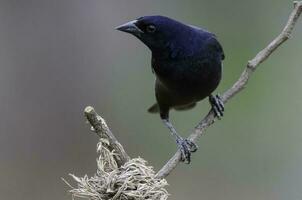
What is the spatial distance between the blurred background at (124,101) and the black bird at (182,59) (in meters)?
2.24

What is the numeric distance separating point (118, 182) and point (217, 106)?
6.64 feet

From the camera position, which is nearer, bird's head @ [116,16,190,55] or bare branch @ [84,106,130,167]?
bare branch @ [84,106,130,167]

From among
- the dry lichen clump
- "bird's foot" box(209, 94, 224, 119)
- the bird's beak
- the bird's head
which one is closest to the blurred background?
"bird's foot" box(209, 94, 224, 119)

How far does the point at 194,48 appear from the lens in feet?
13.7

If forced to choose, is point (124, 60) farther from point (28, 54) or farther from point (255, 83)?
point (255, 83)

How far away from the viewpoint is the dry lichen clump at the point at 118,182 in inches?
87.3

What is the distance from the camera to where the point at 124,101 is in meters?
6.70

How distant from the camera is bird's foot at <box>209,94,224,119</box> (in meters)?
3.96

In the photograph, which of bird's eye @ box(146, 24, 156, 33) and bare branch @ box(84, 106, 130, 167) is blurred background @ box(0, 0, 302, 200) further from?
bare branch @ box(84, 106, 130, 167)

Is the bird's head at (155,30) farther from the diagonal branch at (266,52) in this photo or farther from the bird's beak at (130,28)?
the diagonal branch at (266,52)

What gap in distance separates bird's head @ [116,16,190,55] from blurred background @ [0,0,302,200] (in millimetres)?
2458

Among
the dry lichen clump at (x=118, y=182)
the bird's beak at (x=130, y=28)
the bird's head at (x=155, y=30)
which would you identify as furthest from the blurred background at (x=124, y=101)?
the dry lichen clump at (x=118, y=182)

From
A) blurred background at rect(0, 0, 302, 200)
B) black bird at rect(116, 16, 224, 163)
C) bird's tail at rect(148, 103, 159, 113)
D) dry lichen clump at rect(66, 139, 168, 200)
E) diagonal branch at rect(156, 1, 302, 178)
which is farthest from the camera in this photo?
blurred background at rect(0, 0, 302, 200)

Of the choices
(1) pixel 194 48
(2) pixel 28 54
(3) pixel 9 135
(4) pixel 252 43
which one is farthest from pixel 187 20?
(1) pixel 194 48
